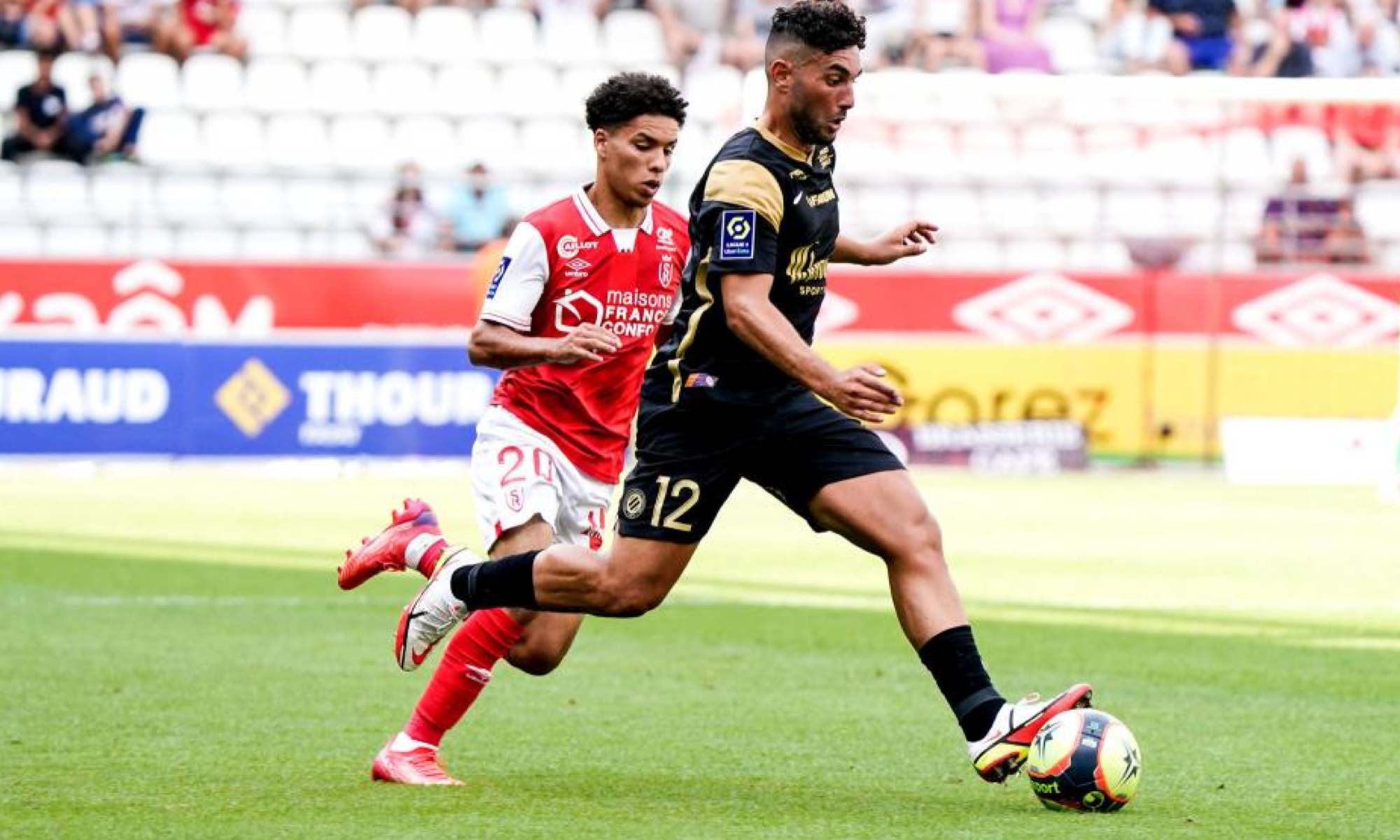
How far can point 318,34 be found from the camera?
85.0ft

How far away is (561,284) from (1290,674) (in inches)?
157

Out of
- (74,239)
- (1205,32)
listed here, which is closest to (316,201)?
(74,239)

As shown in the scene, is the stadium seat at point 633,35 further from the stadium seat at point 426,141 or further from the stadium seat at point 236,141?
the stadium seat at point 236,141

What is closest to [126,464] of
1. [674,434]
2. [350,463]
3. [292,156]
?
[350,463]

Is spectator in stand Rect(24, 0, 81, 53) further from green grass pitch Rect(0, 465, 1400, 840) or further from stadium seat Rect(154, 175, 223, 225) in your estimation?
green grass pitch Rect(0, 465, 1400, 840)

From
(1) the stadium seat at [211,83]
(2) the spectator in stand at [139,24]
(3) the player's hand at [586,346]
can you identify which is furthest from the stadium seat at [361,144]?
(3) the player's hand at [586,346]

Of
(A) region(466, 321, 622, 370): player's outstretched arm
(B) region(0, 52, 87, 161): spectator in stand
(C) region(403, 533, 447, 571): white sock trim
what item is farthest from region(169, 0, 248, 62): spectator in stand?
(A) region(466, 321, 622, 370): player's outstretched arm

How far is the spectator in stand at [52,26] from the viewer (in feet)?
79.5

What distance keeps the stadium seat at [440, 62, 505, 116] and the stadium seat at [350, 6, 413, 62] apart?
0.56m

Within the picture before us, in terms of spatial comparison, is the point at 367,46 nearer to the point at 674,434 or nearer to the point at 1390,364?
the point at 1390,364

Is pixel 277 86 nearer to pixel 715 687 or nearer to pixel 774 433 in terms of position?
pixel 715 687

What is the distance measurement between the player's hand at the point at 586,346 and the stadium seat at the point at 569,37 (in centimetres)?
1986

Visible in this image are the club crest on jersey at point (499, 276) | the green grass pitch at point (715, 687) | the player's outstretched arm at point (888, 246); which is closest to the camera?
the green grass pitch at point (715, 687)

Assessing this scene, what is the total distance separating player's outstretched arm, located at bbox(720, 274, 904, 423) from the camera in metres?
6.18
